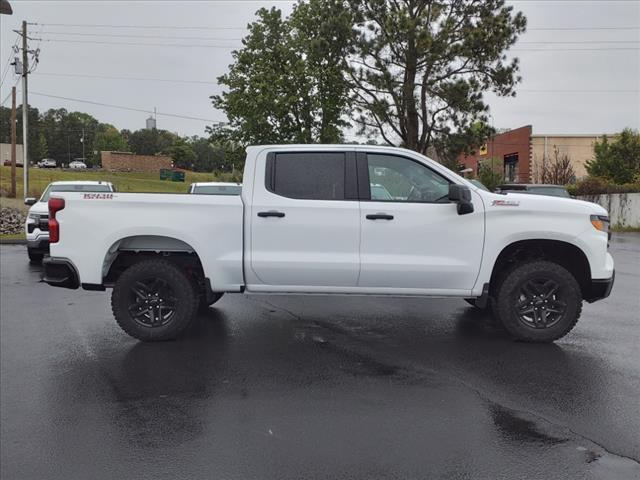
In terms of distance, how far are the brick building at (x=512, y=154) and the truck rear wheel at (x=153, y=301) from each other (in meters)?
37.5

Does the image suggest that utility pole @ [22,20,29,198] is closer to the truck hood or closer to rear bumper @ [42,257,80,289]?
rear bumper @ [42,257,80,289]

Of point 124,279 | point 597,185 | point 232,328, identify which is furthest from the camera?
point 597,185

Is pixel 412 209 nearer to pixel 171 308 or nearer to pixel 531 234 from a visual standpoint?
pixel 531 234

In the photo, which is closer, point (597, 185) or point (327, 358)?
point (327, 358)

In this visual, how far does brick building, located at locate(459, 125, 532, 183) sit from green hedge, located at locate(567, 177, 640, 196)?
10467 millimetres

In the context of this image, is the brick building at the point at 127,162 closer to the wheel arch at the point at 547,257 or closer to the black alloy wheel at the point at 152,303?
the black alloy wheel at the point at 152,303

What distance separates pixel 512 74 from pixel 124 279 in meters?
26.2

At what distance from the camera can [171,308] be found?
604 cm

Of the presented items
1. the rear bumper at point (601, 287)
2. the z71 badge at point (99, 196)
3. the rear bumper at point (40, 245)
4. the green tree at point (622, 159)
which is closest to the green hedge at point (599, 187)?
the green tree at point (622, 159)

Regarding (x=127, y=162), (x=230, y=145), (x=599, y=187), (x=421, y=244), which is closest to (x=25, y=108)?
(x=230, y=145)

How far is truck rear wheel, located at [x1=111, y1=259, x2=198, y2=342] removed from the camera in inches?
234

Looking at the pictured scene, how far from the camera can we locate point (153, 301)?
237 inches

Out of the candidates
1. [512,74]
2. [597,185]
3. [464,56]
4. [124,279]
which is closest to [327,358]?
[124,279]

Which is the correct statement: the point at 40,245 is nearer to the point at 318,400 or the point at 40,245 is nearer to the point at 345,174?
the point at 345,174
